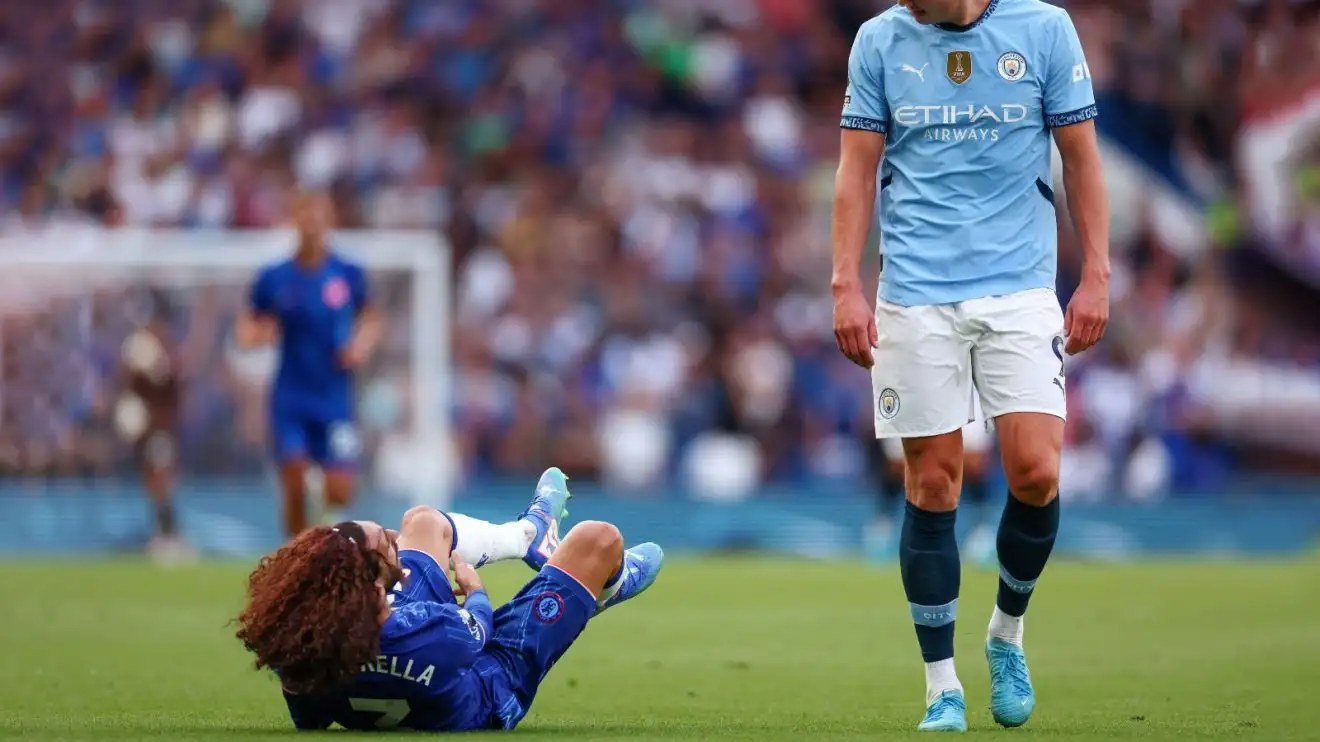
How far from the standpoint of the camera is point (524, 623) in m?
6.17

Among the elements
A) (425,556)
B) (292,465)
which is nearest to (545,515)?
(425,556)

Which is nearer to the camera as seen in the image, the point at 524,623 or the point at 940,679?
the point at 524,623

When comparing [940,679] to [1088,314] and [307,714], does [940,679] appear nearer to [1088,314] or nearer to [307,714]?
[1088,314]

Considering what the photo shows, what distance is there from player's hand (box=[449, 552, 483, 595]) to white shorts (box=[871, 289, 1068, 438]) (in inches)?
54.7

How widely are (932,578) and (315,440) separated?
25.1ft

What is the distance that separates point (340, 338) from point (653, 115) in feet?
36.4

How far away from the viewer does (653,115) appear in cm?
2381

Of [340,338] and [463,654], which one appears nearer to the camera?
[463,654]

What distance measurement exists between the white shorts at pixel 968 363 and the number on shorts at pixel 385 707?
1.74 metres

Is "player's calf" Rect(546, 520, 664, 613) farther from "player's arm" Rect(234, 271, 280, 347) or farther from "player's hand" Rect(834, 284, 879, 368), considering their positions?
"player's arm" Rect(234, 271, 280, 347)

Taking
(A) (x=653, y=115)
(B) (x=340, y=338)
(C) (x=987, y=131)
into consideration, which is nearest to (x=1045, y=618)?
(B) (x=340, y=338)

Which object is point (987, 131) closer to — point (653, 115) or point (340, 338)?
point (340, 338)

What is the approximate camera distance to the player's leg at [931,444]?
6336 mm

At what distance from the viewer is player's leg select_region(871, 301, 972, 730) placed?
6.34 meters
